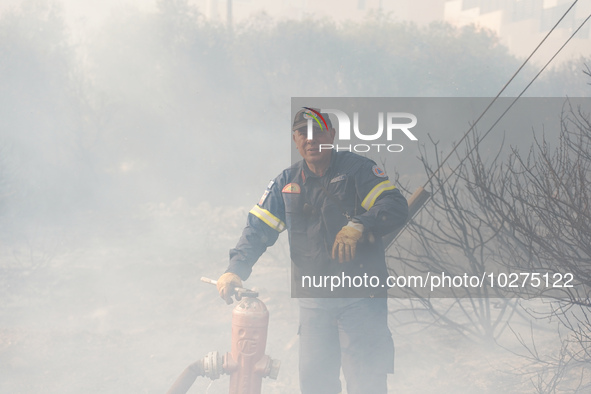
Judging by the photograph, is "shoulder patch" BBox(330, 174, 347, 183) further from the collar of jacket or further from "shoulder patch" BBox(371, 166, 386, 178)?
"shoulder patch" BBox(371, 166, 386, 178)

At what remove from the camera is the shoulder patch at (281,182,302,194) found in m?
3.16

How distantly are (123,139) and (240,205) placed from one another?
301cm

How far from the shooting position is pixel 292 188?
10.4ft

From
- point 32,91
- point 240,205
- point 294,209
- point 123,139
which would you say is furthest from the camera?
point 240,205

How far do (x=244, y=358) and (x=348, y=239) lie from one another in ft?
3.01

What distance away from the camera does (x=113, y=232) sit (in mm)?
11953

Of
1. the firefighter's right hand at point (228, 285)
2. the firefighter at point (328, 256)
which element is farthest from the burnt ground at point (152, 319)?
the firefighter's right hand at point (228, 285)

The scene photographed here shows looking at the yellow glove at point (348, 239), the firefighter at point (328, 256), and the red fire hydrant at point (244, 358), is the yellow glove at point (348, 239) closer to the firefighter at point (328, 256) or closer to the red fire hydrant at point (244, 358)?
the firefighter at point (328, 256)

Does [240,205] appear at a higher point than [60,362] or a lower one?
higher

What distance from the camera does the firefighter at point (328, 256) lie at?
3.05m

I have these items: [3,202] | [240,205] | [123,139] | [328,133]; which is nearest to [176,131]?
[123,139]

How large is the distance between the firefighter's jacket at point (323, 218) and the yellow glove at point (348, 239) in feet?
0.23

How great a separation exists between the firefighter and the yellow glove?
28mm

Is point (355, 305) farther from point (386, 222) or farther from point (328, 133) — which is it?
point (328, 133)
